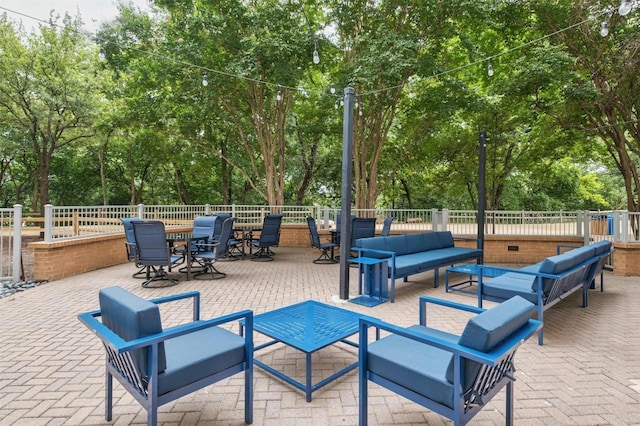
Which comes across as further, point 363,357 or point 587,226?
point 587,226

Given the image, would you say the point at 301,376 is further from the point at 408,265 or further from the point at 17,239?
the point at 17,239

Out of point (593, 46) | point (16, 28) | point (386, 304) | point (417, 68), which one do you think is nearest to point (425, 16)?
point (417, 68)

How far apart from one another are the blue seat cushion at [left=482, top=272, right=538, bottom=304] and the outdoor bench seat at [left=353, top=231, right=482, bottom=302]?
1.17m

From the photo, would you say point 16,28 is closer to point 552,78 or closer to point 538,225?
point 552,78

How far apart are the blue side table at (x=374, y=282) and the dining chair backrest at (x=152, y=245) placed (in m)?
3.02

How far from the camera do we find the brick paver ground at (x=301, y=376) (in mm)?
2029

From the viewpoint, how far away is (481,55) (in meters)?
8.64

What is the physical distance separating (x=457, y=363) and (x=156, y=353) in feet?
4.72

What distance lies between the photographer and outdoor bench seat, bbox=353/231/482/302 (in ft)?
15.6

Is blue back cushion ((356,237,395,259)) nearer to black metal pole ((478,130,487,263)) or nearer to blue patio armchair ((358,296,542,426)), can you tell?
black metal pole ((478,130,487,263))

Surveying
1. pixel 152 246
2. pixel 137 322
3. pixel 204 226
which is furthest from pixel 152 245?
pixel 137 322

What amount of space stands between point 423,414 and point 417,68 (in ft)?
26.4

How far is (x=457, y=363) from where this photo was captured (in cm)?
151

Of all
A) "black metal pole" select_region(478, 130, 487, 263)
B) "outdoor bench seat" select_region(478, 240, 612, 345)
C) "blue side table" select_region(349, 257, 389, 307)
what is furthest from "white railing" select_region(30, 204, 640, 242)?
"blue side table" select_region(349, 257, 389, 307)
